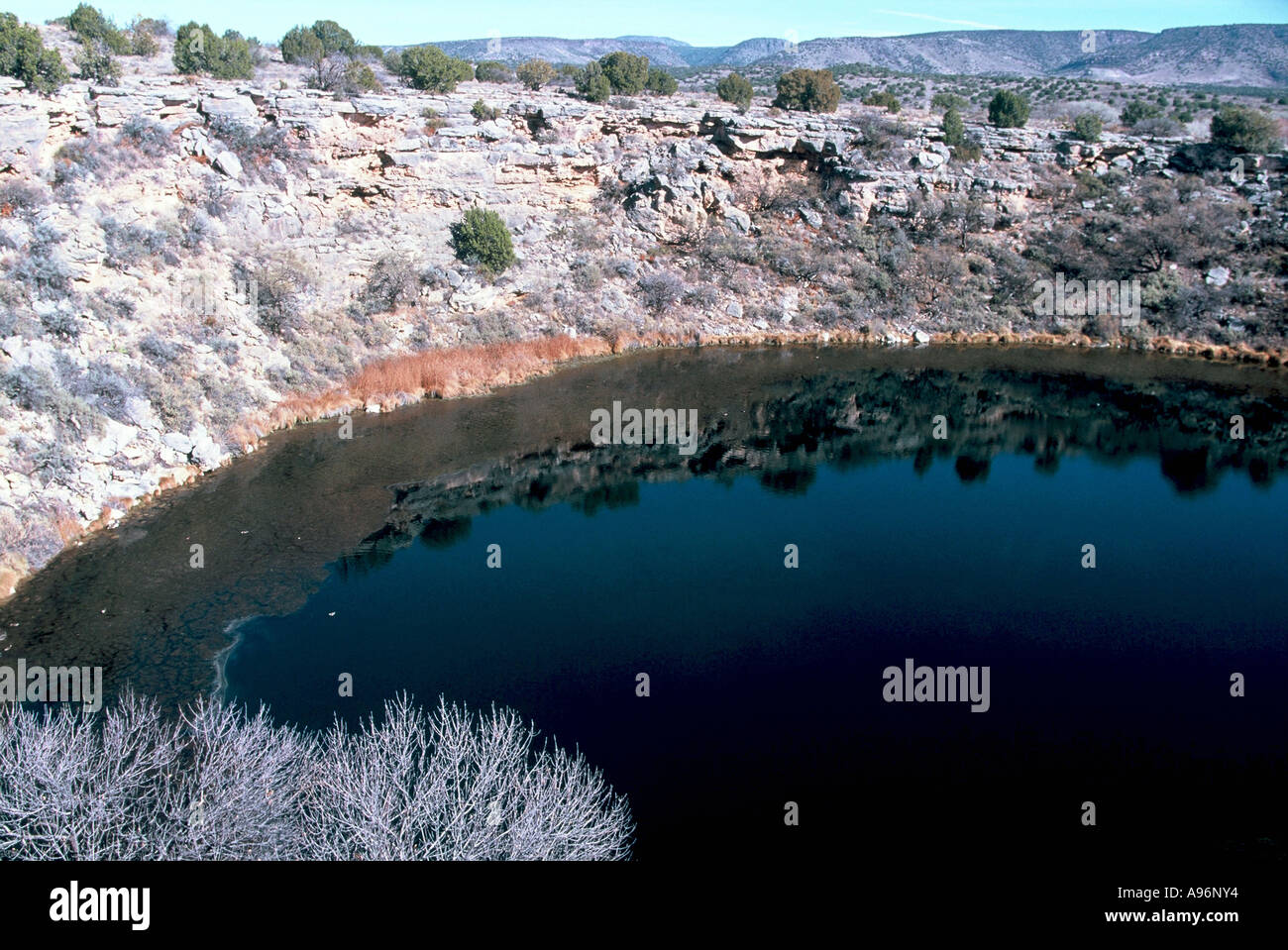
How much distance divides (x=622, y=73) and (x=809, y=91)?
10.6 m

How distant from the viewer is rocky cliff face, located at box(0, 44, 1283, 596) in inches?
923

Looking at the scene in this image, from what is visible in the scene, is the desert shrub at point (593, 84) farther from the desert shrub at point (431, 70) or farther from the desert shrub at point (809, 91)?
the desert shrub at point (809, 91)

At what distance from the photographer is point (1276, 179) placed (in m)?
43.8

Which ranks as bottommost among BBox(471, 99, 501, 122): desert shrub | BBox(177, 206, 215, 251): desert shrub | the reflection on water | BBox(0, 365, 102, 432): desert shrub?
the reflection on water

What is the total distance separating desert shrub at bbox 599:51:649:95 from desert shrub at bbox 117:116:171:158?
23.5m

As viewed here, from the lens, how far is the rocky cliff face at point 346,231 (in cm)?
2344

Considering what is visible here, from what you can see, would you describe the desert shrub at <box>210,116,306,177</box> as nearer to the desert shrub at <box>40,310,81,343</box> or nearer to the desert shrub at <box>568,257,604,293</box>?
the desert shrub at <box>568,257,604,293</box>

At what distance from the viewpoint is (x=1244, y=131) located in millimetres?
44750

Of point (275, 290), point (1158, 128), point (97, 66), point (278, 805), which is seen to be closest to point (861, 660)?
point (278, 805)

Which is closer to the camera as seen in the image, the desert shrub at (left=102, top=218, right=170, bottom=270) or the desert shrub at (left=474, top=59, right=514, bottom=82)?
the desert shrub at (left=102, top=218, right=170, bottom=270)

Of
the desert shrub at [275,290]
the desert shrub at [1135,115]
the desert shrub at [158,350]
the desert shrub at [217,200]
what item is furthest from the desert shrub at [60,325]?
the desert shrub at [1135,115]

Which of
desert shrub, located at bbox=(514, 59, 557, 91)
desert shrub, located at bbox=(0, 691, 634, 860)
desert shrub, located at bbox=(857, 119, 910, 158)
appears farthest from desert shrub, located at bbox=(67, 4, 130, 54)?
desert shrub, located at bbox=(0, 691, 634, 860)

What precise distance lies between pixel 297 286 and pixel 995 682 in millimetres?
27313

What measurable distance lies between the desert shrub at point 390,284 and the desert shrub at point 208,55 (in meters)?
12.4
